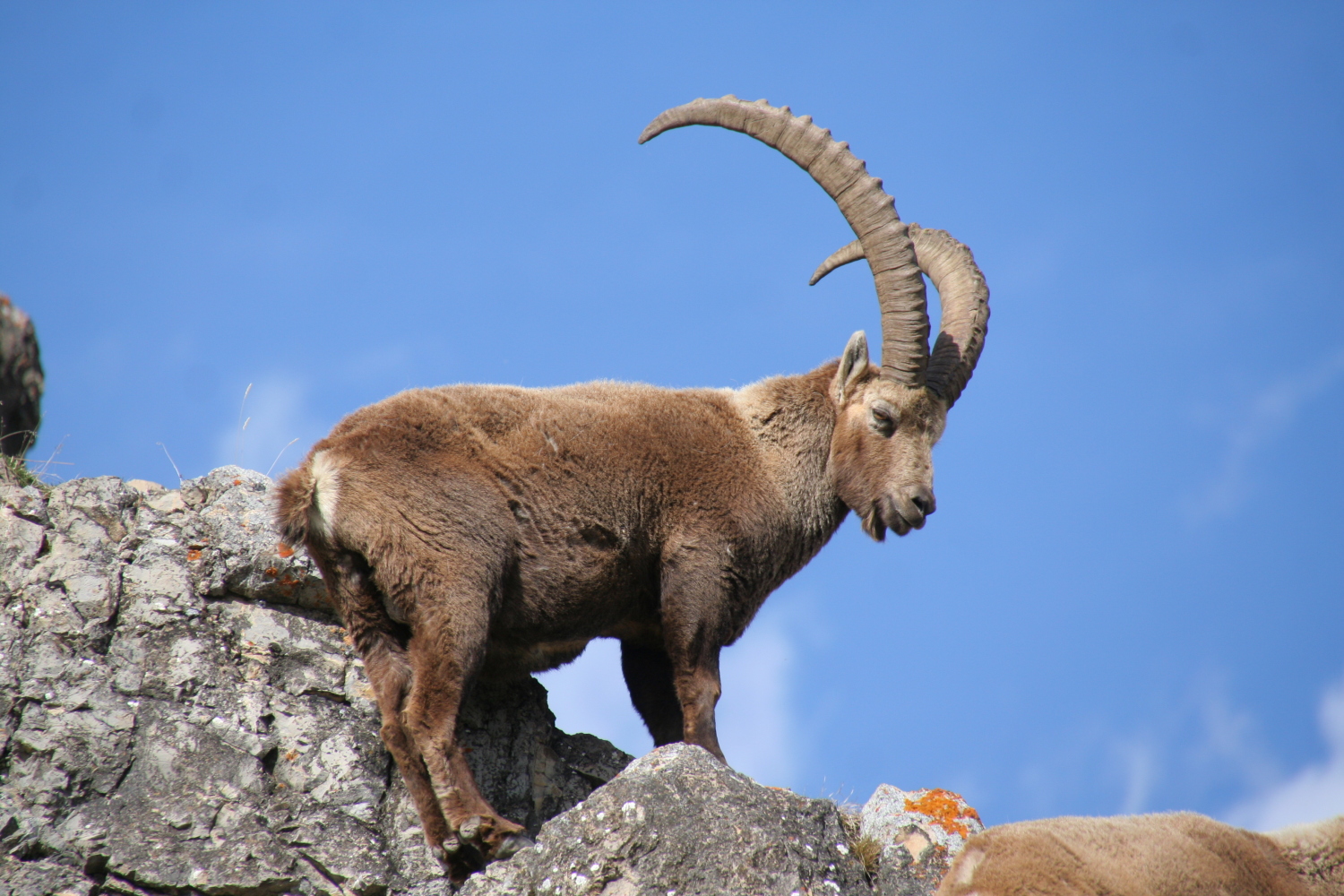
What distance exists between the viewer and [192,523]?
7.32m

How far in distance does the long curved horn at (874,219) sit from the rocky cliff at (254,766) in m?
2.96

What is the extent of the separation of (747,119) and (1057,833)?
4.99 m

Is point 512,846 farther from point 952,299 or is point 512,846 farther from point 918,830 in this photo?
point 952,299

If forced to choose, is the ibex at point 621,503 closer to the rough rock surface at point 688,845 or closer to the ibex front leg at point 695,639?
the ibex front leg at point 695,639

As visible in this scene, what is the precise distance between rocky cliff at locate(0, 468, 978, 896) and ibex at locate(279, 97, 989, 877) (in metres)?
0.57

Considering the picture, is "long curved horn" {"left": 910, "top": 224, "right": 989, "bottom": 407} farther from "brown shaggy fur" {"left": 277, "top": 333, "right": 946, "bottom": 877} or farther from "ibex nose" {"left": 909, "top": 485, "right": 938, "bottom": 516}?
"ibex nose" {"left": 909, "top": 485, "right": 938, "bottom": 516}

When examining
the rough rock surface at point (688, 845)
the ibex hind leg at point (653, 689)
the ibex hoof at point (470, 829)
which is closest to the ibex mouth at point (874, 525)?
the ibex hind leg at point (653, 689)

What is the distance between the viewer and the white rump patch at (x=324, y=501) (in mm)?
6035

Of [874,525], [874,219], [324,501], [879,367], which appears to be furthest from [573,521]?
[874,219]

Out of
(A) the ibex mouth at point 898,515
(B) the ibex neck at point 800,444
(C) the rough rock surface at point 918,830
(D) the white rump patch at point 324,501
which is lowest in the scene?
(C) the rough rock surface at point 918,830

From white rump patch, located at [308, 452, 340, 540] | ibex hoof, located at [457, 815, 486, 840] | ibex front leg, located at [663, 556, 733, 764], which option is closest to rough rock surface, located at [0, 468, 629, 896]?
ibex hoof, located at [457, 815, 486, 840]

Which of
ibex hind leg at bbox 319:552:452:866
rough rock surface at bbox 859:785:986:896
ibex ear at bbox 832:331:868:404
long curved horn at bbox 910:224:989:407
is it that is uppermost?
long curved horn at bbox 910:224:989:407

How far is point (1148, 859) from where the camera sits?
17.1 feet

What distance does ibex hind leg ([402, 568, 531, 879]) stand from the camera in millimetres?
5574
